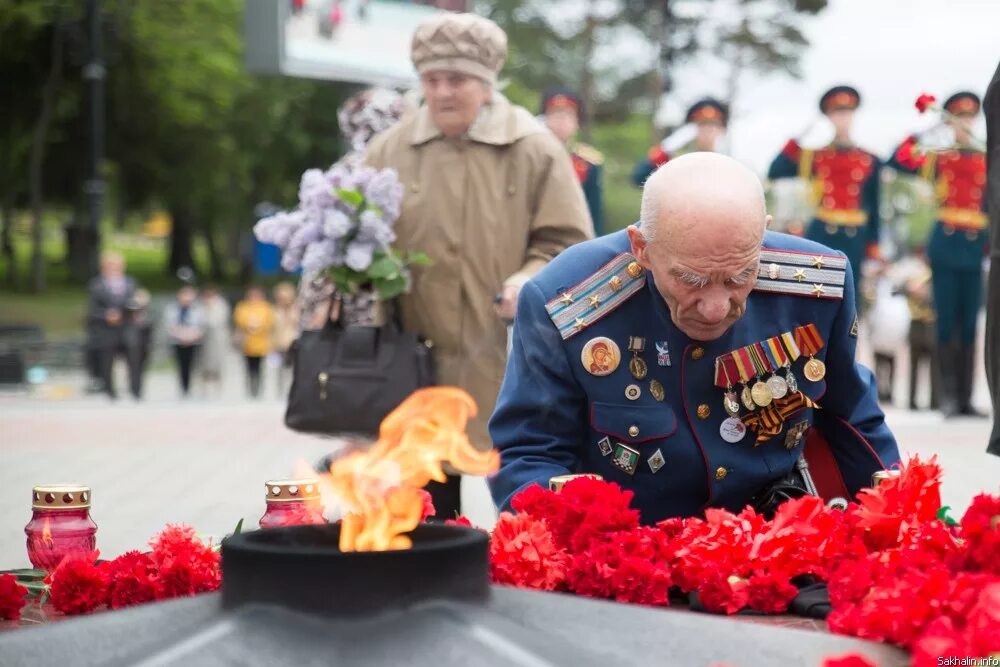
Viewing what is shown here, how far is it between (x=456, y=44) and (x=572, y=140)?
7291mm

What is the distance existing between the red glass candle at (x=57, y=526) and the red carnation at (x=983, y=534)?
1715 millimetres

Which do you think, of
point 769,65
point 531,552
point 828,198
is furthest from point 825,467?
point 769,65

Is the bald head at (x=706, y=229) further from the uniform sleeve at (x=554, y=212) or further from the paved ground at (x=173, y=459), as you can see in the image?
the paved ground at (x=173, y=459)

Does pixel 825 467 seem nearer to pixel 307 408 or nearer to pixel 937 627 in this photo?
pixel 937 627

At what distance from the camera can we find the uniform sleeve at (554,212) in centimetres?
627

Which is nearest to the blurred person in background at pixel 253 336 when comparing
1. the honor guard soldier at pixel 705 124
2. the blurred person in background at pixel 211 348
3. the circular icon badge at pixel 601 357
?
the blurred person in background at pixel 211 348

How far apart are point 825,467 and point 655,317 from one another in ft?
1.88

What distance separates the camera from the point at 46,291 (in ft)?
151

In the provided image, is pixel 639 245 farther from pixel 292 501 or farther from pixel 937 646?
pixel 937 646

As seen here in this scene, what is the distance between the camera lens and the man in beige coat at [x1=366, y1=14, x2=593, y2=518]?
6254 millimetres

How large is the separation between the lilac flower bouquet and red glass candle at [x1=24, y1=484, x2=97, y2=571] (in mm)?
2800

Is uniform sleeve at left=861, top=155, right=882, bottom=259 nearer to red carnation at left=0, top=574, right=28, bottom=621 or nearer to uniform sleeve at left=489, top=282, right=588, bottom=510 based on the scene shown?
uniform sleeve at left=489, top=282, right=588, bottom=510

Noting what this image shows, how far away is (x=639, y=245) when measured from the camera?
11.8 feet

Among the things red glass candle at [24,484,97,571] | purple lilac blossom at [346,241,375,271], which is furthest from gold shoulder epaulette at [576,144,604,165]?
red glass candle at [24,484,97,571]
